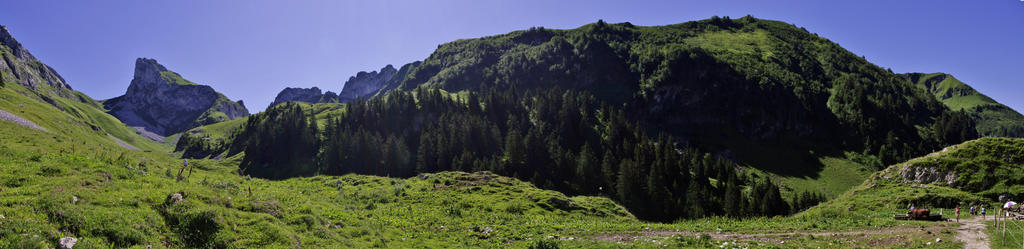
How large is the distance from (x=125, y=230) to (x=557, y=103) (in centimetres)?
15022

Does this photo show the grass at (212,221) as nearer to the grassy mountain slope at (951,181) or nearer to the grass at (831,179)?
the grassy mountain slope at (951,181)

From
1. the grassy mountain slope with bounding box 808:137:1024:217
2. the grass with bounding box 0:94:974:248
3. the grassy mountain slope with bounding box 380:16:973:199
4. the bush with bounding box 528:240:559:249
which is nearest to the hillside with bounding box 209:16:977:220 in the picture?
the grassy mountain slope with bounding box 380:16:973:199

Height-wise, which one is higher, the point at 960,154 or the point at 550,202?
Result: the point at 960,154

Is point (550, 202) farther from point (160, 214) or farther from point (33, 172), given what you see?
point (33, 172)

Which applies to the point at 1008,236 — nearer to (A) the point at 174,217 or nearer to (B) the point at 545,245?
(B) the point at 545,245

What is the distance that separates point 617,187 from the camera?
9650cm

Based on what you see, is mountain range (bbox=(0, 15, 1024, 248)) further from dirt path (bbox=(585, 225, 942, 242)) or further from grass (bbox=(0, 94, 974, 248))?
dirt path (bbox=(585, 225, 942, 242))

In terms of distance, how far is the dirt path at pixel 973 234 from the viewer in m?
18.4

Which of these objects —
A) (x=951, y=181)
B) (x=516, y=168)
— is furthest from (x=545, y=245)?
(x=516, y=168)

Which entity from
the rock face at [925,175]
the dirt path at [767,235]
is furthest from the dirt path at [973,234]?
the rock face at [925,175]

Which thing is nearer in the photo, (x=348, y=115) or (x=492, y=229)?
(x=492, y=229)

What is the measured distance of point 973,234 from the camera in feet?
66.6

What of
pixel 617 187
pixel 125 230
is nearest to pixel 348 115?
pixel 617 187

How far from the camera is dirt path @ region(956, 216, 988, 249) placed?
18.4 metres
